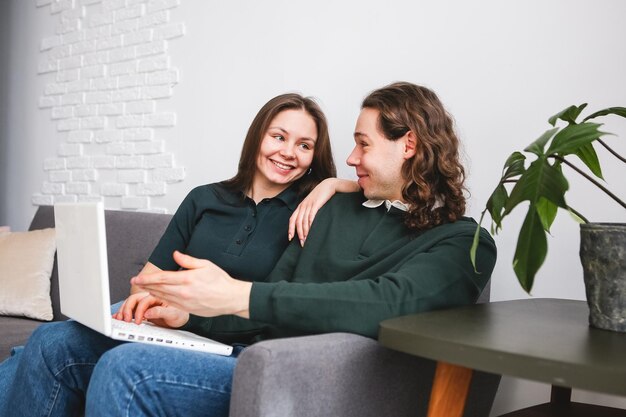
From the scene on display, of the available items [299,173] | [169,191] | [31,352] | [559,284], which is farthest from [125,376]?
[169,191]

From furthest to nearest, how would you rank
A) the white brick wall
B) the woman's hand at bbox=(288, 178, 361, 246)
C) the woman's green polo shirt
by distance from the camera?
the white brick wall < the woman's green polo shirt < the woman's hand at bbox=(288, 178, 361, 246)

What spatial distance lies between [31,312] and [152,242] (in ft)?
1.75

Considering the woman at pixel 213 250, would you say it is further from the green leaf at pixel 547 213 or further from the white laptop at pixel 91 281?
the green leaf at pixel 547 213

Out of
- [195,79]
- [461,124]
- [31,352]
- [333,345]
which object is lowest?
[31,352]

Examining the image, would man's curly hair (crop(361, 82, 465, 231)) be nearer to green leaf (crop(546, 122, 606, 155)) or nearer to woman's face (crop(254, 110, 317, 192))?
woman's face (crop(254, 110, 317, 192))

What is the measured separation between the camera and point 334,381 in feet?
3.71

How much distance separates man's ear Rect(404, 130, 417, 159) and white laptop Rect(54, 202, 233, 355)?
641 millimetres

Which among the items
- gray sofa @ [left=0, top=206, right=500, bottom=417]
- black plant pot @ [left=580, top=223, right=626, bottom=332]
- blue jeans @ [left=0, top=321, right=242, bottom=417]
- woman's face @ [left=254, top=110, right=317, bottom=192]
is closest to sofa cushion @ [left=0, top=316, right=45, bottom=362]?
blue jeans @ [left=0, top=321, right=242, bottom=417]

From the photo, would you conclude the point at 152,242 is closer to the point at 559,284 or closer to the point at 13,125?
the point at 559,284

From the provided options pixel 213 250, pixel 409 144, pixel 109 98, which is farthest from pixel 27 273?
pixel 409 144

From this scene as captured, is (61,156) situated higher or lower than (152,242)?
higher

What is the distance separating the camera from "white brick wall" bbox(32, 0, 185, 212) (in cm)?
285

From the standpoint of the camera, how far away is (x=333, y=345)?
3.70ft

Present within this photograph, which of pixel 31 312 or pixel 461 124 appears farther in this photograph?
pixel 31 312
